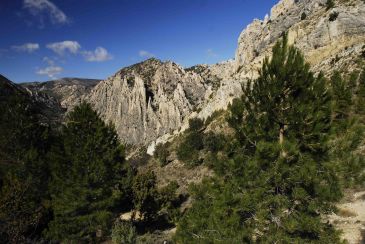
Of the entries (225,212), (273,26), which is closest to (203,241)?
(225,212)

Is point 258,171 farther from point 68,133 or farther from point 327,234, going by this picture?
point 68,133

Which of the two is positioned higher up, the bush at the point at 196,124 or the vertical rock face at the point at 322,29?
the vertical rock face at the point at 322,29

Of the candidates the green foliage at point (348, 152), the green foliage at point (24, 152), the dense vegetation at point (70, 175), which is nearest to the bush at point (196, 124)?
the green foliage at point (24, 152)

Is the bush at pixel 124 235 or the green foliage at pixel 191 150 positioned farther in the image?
the green foliage at pixel 191 150

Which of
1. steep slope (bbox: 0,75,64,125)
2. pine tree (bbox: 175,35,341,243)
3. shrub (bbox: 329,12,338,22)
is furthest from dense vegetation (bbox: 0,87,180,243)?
shrub (bbox: 329,12,338,22)

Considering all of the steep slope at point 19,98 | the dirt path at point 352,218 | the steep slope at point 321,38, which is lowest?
the dirt path at point 352,218

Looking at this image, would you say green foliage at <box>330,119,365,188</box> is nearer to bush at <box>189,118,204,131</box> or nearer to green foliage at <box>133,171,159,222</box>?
green foliage at <box>133,171,159,222</box>

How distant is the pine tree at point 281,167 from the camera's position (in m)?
11.7

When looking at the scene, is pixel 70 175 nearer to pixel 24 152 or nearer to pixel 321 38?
pixel 24 152

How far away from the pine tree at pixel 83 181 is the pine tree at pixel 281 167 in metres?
12.0

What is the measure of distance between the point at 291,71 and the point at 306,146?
124 inches

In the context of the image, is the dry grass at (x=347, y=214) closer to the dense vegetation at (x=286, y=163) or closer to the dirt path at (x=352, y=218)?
the dirt path at (x=352, y=218)

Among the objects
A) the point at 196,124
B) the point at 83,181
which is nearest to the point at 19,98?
the point at 83,181

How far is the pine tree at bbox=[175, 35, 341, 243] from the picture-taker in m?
11.7
